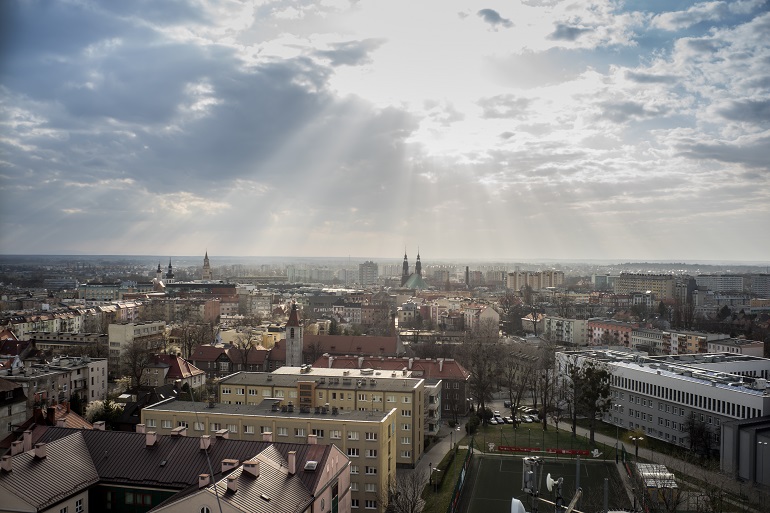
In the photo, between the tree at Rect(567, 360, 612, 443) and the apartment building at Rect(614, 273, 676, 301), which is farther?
the apartment building at Rect(614, 273, 676, 301)

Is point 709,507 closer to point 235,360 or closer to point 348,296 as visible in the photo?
point 235,360

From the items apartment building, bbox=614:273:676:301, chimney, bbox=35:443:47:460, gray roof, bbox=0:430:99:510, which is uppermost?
apartment building, bbox=614:273:676:301

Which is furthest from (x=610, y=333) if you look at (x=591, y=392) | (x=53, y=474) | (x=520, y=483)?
(x=53, y=474)

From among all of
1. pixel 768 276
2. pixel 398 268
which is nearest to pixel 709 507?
pixel 768 276

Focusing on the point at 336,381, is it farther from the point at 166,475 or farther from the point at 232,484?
the point at 232,484

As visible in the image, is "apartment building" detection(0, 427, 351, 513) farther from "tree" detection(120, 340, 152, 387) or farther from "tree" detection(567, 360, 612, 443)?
"tree" detection(120, 340, 152, 387)

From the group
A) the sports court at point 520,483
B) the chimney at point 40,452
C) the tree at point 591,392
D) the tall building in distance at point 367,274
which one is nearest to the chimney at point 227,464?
the chimney at point 40,452

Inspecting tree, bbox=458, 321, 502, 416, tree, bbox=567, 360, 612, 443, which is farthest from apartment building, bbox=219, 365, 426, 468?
tree, bbox=567, 360, 612, 443
